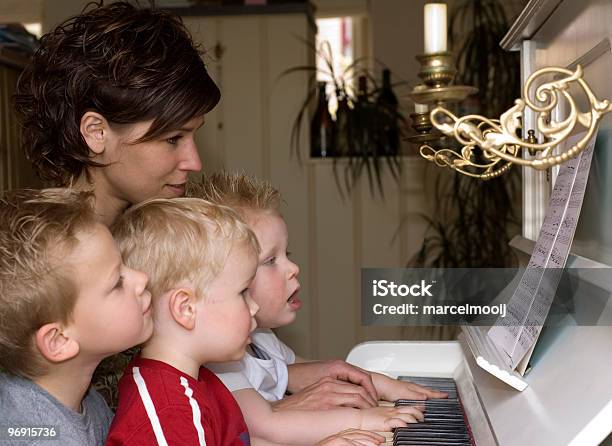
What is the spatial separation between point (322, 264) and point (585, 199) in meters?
2.02

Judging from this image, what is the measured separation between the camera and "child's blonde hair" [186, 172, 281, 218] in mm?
1323

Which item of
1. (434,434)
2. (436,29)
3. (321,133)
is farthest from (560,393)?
(321,133)

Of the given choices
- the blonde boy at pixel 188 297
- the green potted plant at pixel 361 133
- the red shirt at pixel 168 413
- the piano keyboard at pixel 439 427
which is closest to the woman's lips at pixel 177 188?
the blonde boy at pixel 188 297

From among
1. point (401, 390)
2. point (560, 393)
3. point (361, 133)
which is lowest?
point (401, 390)

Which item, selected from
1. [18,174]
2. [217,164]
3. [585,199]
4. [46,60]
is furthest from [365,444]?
[217,164]

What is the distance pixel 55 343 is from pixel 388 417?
463 millimetres

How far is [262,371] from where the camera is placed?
1.32 metres

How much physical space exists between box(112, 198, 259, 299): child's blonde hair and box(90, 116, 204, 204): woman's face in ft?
0.77

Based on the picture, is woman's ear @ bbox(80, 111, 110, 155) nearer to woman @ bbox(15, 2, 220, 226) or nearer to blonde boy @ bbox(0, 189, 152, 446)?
woman @ bbox(15, 2, 220, 226)

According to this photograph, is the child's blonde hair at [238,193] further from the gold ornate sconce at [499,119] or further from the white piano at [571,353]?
the white piano at [571,353]

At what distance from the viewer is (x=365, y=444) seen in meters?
1.00

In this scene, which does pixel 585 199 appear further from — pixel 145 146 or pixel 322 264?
pixel 322 264

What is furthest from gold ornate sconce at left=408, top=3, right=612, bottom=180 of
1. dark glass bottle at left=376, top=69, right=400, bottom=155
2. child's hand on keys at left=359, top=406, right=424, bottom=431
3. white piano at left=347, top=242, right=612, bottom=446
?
dark glass bottle at left=376, top=69, right=400, bottom=155

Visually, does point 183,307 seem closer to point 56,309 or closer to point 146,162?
point 56,309
